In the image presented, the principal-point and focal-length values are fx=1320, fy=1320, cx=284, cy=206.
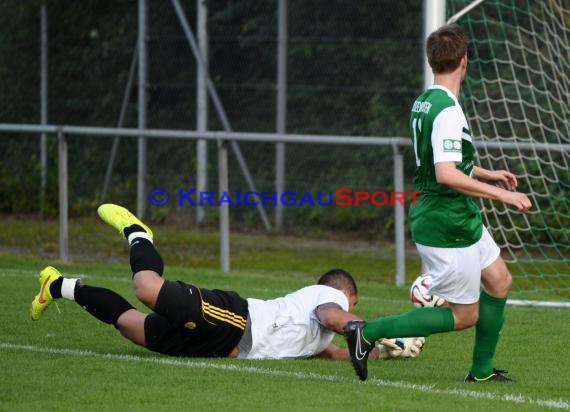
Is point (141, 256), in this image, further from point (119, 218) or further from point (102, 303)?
point (119, 218)

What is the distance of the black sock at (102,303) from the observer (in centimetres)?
723

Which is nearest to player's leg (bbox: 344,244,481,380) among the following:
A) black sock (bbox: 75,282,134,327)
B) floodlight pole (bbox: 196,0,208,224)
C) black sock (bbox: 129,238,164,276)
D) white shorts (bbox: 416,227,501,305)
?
white shorts (bbox: 416,227,501,305)

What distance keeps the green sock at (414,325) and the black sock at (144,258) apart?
1.35 m

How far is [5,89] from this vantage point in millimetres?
17703

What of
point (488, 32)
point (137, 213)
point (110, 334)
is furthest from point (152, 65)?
point (110, 334)

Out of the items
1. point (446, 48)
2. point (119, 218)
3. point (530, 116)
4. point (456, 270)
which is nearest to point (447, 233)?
point (456, 270)

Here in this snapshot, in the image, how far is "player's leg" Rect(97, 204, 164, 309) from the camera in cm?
701

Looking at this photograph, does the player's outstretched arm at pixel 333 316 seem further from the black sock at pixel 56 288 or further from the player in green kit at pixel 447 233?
the black sock at pixel 56 288

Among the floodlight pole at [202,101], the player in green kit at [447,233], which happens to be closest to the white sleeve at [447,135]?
the player in green kit at [447,233]

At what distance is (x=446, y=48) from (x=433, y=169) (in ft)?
1.92

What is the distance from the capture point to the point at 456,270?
6.26 metres

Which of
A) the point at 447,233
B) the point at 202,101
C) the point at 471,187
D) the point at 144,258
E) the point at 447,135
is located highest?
the point at 202,101

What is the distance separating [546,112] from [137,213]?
5873 mm

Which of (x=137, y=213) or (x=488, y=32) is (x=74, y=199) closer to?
(x=137, y=213)
